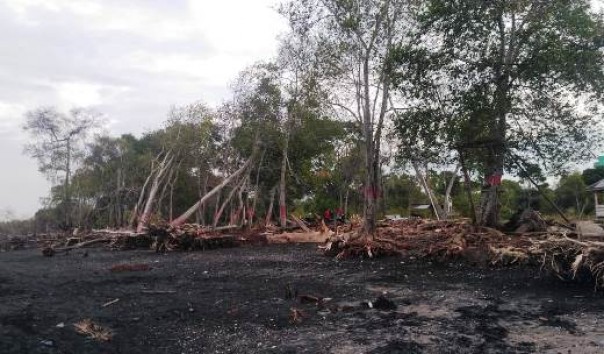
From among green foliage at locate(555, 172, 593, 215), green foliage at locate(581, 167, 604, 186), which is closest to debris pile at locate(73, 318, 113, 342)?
green foliage at locate(555, 172, 593, 215)

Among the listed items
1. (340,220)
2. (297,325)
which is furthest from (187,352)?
(340,220)

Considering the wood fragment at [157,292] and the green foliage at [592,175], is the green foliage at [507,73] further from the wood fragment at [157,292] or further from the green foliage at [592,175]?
the green foliage at [592,175]

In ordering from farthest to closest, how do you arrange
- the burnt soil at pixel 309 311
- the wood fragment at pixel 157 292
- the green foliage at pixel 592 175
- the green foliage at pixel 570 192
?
the green foliage at pixel 592 175 → the green foliage at pixel 570 192 → the wood fragment at pixel 157 292 → the burnt soil at pixel 309 311

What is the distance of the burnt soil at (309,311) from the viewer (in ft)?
19.4

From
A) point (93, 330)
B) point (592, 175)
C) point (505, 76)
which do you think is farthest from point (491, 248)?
point (592, 175)

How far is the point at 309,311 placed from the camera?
7.70 meters

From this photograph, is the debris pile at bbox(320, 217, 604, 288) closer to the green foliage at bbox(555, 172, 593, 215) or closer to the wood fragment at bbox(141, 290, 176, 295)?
the wood fragment at bbox(141, 290, 176, 295)

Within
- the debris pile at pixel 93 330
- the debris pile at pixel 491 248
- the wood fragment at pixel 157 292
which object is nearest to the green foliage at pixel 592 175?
the debris pile at pixel 491 248

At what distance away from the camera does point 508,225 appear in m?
13.9

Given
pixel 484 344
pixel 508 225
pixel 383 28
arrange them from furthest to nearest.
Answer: pixel 383 28 → pixel 508 225 → pixel 484 344

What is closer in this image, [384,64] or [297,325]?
[297,325]

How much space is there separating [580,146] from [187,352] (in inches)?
429

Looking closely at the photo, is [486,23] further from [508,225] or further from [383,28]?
[508,225]

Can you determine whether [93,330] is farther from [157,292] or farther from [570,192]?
[570,192]
